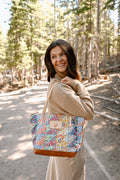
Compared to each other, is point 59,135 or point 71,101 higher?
point 71,101

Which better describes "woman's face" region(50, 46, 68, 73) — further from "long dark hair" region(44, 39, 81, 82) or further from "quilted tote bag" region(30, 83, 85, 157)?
"quilted tote bag" region(30, 83, 85, 157)

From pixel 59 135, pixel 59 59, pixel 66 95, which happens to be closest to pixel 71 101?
pixel 66 95

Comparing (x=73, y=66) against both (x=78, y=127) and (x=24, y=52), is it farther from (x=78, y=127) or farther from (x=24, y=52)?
(x=24, y=52)

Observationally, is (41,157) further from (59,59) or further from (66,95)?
(59,59)

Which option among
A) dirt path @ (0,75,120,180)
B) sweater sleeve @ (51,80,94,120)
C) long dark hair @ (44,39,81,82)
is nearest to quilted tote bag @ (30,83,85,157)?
sweater sleeve @ (51,80,94,120)

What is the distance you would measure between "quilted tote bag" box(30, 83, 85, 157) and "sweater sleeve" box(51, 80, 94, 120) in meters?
0.09

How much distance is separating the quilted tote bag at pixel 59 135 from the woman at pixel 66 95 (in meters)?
0.09

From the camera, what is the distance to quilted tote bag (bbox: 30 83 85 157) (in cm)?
150

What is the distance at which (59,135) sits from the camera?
1.54 m

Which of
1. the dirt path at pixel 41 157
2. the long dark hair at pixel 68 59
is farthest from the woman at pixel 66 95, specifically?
the dirt path at pixel 41 157

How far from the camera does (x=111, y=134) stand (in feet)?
16.0

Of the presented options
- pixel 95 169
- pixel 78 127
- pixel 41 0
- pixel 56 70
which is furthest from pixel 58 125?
pixel 41 0

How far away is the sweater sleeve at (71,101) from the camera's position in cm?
148

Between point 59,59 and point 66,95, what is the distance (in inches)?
21.8
